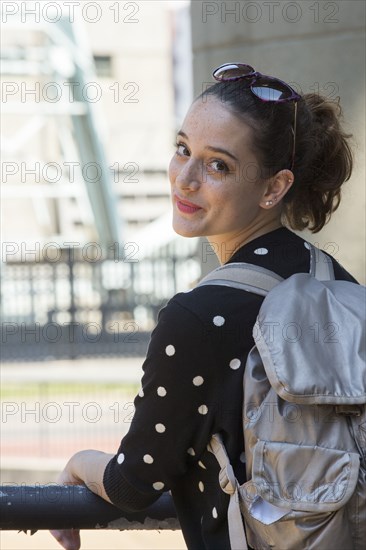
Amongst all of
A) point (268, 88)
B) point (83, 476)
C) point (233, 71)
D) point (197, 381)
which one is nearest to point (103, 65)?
point (233, 71)

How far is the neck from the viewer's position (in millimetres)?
2238

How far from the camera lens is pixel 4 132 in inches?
1427

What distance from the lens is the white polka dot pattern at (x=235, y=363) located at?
194 cm

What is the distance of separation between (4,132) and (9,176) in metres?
2.37

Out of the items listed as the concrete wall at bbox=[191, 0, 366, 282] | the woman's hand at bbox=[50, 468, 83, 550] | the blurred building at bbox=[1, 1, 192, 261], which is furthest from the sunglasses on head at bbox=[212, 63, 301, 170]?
the blurred building at bbox=[1, 1, 192, 261]

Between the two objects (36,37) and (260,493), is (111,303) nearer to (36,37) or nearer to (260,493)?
(260,493)

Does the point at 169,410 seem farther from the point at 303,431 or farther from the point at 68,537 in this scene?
the point at 68,537

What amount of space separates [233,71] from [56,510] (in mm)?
1042

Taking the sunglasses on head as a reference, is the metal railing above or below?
below

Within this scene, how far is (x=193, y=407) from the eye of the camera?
197cm

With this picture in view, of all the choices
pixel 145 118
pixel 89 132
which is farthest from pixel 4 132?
pixel 89 132

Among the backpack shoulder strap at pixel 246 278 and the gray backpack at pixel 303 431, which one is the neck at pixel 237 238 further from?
the gray backpack at pixel 303 431

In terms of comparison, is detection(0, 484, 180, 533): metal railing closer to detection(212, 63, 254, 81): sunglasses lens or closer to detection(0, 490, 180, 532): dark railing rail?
detection(0, 490, 180, 532): dark railing rail

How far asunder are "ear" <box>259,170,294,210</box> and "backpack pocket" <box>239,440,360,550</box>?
661 millimetres
